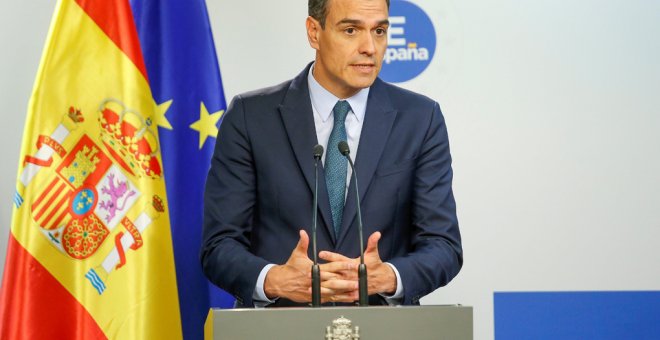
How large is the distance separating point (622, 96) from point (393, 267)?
211 cm

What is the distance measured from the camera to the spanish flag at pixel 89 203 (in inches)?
156

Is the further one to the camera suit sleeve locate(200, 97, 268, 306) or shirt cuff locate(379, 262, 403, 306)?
suit sleeve locate(200, 97, 268, 306)

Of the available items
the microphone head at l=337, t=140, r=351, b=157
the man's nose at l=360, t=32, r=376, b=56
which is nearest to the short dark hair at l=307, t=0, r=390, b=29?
the man's nose at l=360, t=32, r=376, b=56

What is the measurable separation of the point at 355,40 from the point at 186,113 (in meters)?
1.12

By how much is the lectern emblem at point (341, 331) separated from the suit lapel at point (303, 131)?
83cm

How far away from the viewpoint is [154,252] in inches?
161

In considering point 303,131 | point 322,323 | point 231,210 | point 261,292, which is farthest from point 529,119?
point 322,323

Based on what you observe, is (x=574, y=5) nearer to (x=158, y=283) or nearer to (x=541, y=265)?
(x=541, y=265)

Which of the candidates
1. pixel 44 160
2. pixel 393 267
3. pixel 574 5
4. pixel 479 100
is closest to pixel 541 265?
pixel 479 100

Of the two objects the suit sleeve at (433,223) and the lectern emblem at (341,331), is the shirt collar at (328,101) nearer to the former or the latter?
the suit sleeve at (433,223)

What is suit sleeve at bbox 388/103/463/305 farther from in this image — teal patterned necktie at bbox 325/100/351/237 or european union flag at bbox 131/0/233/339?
european union flag at bbox 131/0/233/339

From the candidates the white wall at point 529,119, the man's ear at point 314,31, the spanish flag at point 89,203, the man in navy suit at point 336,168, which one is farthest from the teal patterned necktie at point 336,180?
the white wall at point 529,119

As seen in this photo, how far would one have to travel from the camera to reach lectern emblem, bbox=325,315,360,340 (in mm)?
2400

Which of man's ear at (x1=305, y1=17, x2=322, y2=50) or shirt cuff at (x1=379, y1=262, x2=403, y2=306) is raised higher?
man's ear at (x1=305, y1=17, x2=322, y2=50)
